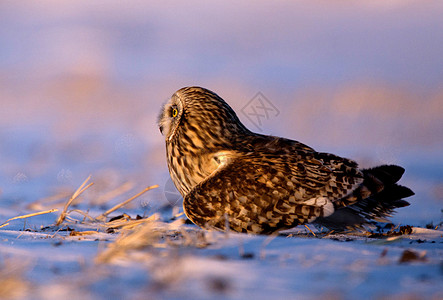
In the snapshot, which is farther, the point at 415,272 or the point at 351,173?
the point at 351,173

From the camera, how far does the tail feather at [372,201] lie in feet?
16.2

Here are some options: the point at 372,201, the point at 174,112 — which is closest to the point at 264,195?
the point at 372,201

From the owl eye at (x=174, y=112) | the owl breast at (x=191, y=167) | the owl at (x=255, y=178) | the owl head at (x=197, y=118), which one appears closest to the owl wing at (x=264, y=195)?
the owl at (x=255, y=178)

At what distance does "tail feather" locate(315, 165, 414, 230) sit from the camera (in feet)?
16.2

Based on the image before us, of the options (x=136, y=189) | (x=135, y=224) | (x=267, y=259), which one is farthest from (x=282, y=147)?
(x=136, y=189)

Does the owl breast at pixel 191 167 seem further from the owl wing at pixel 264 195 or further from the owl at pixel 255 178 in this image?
the owl wing at pixel 264 195

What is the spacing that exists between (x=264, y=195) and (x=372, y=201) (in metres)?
1.38

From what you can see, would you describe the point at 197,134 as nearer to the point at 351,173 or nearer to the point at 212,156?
the point at 212,156

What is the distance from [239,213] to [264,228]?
28cm

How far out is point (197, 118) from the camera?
5.54 metres

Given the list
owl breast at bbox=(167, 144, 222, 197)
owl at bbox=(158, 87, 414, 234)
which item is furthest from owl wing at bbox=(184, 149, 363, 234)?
owl breast at bbox=(167, 144, 222, 197)

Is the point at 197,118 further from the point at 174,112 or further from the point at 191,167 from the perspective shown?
the point at 191,167

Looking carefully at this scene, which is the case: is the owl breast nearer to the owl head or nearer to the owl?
the owl

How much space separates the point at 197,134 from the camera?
17.9 feet
